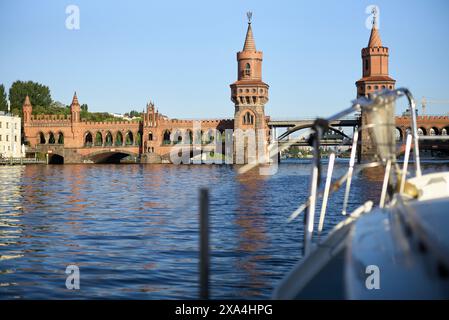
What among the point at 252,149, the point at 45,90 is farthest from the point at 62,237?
the point at 45,90

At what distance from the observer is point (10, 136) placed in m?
90.5

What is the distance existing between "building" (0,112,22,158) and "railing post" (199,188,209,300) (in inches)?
3360

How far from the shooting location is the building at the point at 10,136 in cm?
8794

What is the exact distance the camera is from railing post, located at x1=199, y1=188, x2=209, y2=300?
4.88m

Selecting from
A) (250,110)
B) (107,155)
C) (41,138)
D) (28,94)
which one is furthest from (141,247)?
(28,94)

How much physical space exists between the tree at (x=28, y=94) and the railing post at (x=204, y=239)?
346 ft

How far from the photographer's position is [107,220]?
19750mm

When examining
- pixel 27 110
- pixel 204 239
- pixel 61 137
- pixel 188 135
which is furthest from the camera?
pixel 61 137

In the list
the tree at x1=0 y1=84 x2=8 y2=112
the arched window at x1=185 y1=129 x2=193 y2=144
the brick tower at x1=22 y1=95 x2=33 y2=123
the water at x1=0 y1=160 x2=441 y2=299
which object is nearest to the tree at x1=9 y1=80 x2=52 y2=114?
the tree at x1=0 y1=84 x2=8 y2=112

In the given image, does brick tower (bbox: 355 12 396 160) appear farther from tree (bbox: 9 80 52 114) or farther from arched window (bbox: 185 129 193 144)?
tree (bbox: 9 80 52 114)

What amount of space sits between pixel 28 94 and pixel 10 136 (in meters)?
22.0

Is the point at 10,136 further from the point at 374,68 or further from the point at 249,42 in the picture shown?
the point at 374,68

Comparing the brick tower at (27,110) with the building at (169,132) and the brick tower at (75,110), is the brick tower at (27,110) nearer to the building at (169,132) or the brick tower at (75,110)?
the building at (169,132)
